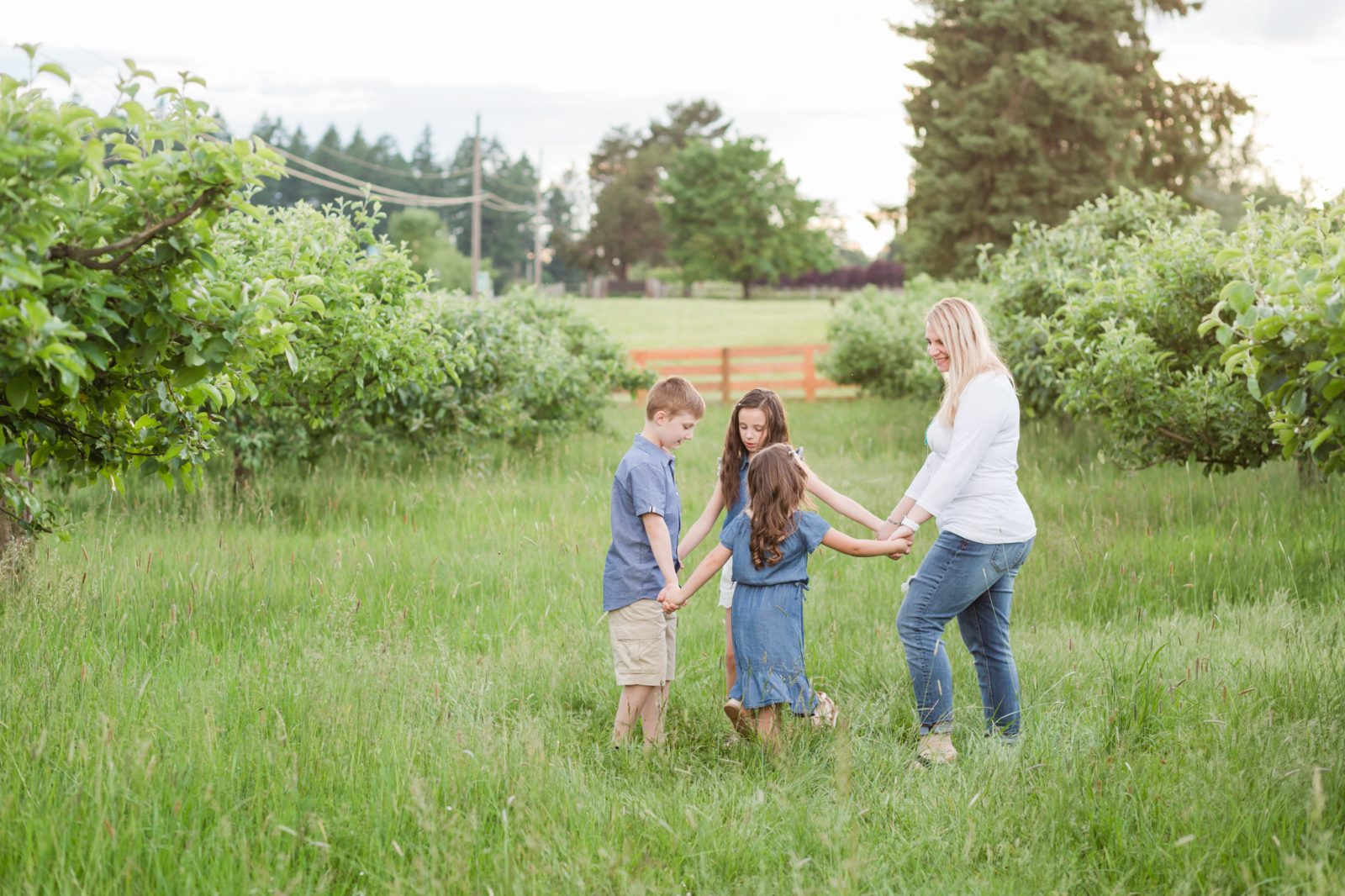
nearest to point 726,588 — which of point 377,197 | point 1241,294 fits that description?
point 1241,294

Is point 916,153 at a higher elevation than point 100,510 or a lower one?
higher

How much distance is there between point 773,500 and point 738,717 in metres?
0.96

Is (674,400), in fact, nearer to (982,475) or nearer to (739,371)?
(982,475)

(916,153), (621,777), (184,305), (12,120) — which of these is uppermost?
(916,153)

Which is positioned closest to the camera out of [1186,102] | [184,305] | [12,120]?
[12,120]

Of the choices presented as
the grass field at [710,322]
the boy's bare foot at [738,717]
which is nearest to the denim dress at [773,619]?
the boy's bare foot at [738,717]

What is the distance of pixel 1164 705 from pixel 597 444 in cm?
995

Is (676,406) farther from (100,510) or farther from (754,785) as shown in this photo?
(100,510)

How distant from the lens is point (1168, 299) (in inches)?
324

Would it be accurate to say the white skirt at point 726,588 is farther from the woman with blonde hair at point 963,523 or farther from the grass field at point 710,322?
the grass field at point 710,322

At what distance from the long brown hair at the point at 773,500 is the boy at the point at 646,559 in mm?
337

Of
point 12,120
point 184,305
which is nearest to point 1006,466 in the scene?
point 184,305

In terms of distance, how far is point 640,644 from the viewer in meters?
4.47

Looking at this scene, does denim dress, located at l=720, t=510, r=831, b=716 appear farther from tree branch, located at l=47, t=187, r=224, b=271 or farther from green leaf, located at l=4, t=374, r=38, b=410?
green leaf, located at l=4, t=374, r=38, b=410
